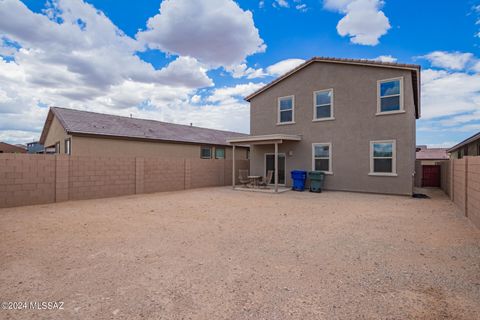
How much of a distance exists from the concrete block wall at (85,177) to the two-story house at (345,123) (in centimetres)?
383

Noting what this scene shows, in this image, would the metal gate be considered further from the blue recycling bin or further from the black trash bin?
the blue recycling bin

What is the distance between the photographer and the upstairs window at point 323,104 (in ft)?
43.8

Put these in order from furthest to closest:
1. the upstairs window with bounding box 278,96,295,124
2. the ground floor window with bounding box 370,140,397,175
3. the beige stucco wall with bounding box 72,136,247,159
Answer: the upstairs window with bounding box 278,96,295,124
the beige stucco wall with bounding box 72,136,247,159
the ground floor window with bounding box 370,140,397,175

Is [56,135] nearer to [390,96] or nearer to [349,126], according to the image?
[349,126]

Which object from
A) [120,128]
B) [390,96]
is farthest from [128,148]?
[390,96]

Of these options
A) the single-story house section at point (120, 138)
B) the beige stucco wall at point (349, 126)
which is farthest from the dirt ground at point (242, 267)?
the single-story house section at point (120, 138)

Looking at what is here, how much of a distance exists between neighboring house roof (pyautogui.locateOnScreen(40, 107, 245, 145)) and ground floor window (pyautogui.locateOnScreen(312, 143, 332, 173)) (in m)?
9.03

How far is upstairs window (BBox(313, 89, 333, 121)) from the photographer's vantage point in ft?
43.8

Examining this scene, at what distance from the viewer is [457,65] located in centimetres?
1380

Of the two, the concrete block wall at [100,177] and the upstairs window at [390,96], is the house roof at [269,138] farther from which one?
the concrete block wall at [100,177]

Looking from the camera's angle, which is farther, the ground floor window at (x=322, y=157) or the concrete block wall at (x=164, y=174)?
the ground floor window at (x=322, y=157)

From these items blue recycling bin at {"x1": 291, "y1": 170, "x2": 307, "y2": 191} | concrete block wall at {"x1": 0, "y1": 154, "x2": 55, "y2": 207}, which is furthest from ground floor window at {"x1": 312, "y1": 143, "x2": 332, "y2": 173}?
concrete block wall at {"x1": 0, "y1": 154, "x2": 55, "y2": 207}

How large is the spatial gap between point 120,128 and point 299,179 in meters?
11.7

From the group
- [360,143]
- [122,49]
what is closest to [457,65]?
[360,143]
